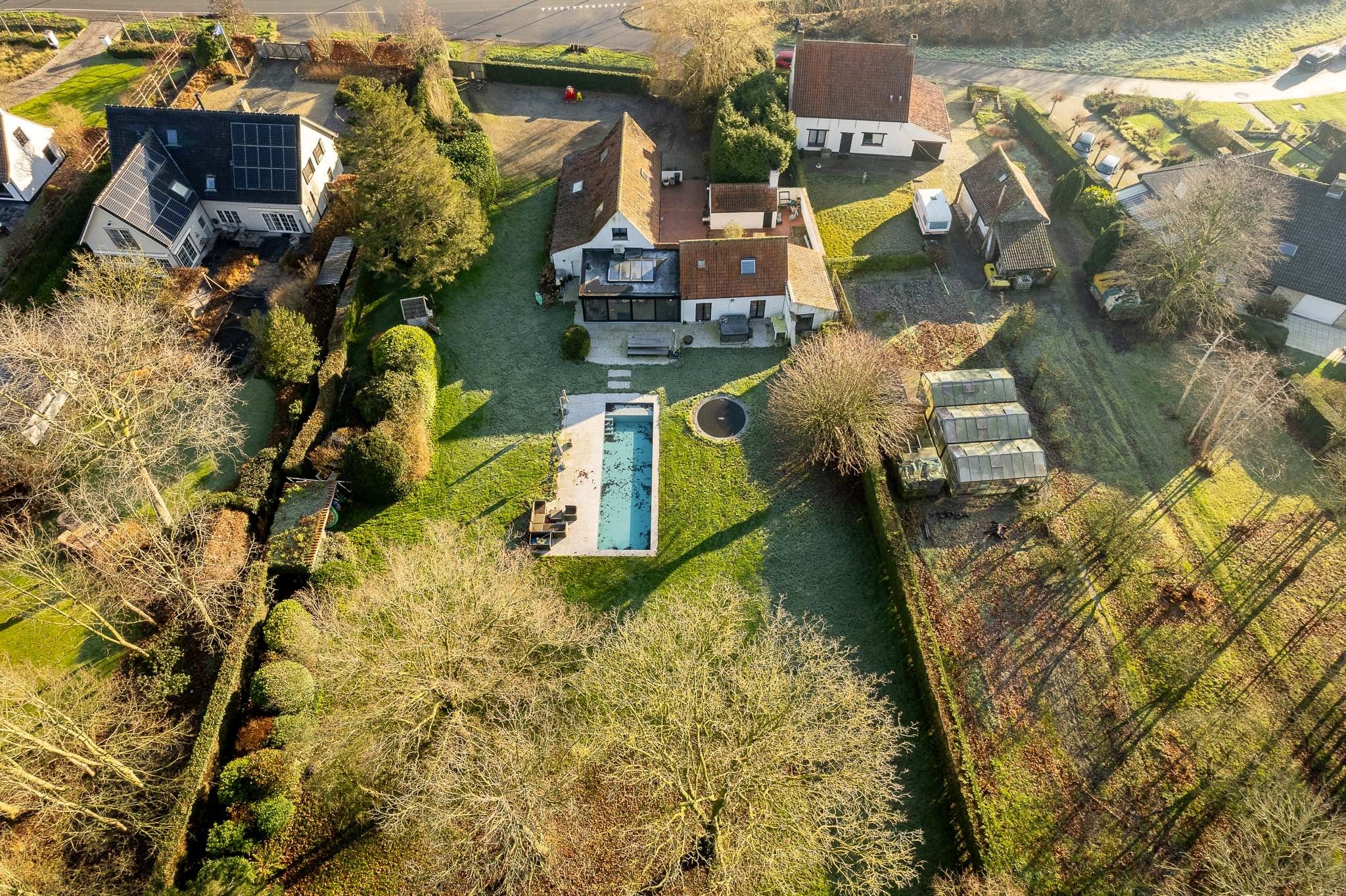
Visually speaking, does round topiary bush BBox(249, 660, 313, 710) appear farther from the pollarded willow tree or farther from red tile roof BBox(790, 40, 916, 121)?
red tile roof BBox(790, 40, 916, 121)

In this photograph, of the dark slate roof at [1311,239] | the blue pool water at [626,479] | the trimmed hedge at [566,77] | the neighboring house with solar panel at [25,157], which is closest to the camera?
the blue pool water at [626,479]

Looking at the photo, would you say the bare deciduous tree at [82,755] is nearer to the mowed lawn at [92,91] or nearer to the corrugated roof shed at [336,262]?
the corrugated roof shed at [336,262]

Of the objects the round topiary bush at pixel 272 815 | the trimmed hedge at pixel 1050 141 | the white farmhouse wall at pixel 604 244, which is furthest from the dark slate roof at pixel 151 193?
the trimmed hedge at pixel 1050 141

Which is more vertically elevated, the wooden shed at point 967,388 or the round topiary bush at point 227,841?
the wooden shed at point 967,388

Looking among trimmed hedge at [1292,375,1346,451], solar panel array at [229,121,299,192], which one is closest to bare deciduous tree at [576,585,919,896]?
trimmed hedge at [1292,375,1346,451]

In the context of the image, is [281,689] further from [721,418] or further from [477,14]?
[477,14]

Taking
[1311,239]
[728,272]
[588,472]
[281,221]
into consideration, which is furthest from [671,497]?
[1311,239]
